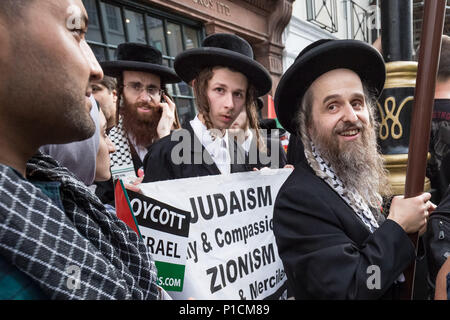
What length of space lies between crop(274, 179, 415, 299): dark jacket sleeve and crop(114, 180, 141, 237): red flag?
70 cm

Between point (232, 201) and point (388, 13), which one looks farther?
point (388, 13)

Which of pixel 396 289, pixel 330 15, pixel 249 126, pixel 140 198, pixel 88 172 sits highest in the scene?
pixel 330 15

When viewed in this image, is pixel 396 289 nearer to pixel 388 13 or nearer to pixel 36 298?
pixel 36 298

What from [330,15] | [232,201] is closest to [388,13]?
[232,201]

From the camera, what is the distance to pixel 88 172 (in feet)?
5.30

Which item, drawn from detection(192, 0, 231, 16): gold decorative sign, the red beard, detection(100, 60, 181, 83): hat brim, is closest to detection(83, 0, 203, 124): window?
detection(192, 0, 231, 16): gold decorative sign

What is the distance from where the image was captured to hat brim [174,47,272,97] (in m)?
2.28

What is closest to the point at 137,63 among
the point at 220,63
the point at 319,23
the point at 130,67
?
the point at 130,67

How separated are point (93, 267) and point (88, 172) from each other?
92 cm

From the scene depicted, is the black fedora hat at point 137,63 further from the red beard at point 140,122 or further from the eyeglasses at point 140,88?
the red beard at point 140,122

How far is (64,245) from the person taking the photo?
0.77m

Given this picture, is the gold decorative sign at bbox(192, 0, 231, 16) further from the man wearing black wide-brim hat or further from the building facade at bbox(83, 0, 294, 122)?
the man wearing black wide-brim hat

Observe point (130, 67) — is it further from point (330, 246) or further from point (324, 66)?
point (330, 246)

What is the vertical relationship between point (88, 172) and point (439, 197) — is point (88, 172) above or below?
above
